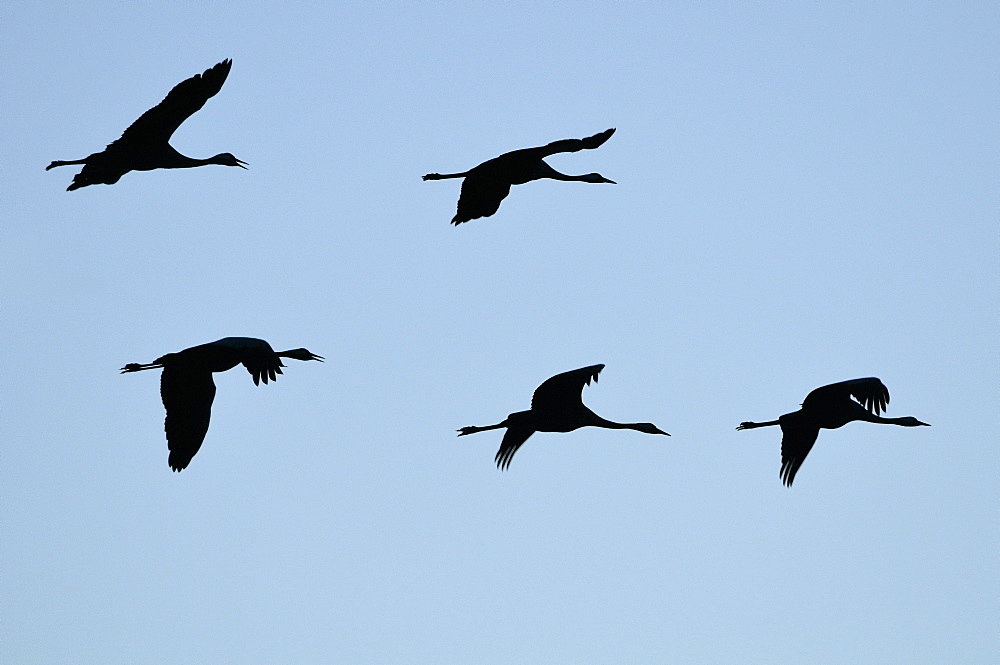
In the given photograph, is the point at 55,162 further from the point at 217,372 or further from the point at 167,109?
the point at 217,372

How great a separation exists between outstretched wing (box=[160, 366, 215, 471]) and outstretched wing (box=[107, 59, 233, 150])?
12.0 ft

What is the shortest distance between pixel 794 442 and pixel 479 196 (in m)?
5.39

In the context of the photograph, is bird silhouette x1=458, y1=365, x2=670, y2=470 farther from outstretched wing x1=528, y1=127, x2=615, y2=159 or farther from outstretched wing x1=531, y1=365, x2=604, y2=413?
outstretched wing x1=528, y1=127, x2=615, y2=159

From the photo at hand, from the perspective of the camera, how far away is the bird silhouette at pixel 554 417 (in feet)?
72.6

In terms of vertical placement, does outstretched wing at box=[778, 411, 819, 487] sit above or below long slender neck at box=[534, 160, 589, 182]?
below

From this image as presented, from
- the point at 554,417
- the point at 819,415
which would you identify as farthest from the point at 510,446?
the point at 819,415

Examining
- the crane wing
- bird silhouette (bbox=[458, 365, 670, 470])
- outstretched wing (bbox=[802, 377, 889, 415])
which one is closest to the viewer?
the crane wing

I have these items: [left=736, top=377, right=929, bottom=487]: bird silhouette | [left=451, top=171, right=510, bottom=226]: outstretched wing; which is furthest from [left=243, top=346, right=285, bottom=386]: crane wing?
[left=736, top=377, right=929, bottom=487]: bird silhouette

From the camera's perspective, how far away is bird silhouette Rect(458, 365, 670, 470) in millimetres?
22141

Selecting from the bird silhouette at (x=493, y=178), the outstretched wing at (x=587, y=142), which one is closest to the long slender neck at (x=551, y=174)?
the bird silhouette at (x=493, y=178)

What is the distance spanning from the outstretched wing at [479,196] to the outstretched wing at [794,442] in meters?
4.90

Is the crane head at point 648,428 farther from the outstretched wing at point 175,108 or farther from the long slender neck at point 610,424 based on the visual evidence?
the outstretched wing at point 175,108

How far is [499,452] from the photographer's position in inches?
918

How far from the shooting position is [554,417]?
2281cm
